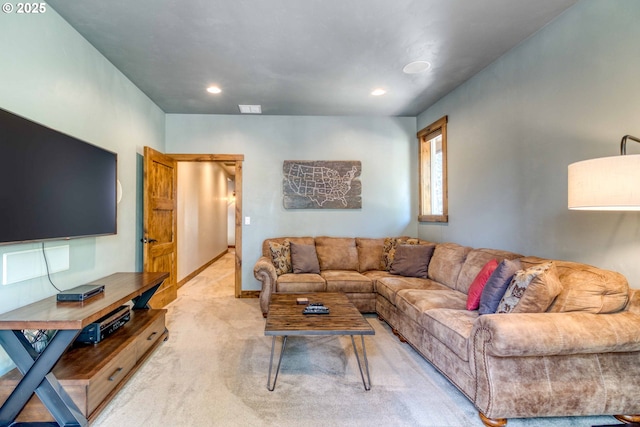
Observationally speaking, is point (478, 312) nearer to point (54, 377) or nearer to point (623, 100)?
point (623, 100)

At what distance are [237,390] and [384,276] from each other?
2128mm

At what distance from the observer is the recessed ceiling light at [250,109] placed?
399cm

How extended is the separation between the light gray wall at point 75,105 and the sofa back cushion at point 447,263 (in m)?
3.42

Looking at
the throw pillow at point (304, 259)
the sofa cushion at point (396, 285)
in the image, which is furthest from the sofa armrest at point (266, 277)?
the sofa cushion at point (396, 285)

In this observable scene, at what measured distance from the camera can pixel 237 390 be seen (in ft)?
6.60

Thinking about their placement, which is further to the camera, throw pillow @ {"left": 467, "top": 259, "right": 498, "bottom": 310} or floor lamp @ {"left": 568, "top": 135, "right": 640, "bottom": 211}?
throw pillow @ {"left": 467, "top": 259, "right": 498, "bottom": 310}

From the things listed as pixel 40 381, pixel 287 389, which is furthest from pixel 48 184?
pixel 287 389

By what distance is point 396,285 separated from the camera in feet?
10.1

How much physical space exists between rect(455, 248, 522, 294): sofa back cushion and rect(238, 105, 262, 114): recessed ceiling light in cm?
323

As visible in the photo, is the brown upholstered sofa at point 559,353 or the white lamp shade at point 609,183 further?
the brown upholstered sofa at point 559,353

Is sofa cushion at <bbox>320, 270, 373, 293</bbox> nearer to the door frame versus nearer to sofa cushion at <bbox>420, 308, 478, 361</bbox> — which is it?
sofa cushion at <bbox>420, 308, 478, 361</bbox>

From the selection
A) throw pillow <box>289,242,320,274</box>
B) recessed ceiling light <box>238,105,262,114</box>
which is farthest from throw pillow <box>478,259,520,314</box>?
recessed ceiling light <box>238,105,262,114</box>

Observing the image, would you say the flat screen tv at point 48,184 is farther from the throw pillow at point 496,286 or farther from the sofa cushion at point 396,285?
the throw pillow at point 496,286

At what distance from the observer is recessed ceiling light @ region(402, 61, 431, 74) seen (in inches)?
112
